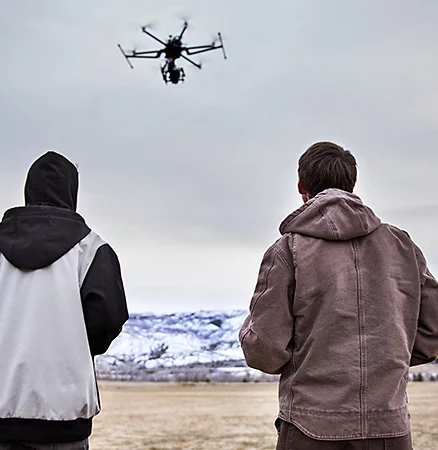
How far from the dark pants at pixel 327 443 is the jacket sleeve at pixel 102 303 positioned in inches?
26.5

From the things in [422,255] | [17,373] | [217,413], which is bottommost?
[217,413]

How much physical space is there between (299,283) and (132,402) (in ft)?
23.8

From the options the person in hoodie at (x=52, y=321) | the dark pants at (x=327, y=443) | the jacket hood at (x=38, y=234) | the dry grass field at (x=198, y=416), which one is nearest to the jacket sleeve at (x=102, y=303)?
the person in hoodie at (x=52, y=321)

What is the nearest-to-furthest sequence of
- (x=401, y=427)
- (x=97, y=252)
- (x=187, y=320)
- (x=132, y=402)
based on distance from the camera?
(x=401, y=427), (x=97, y=252), (x=132, y=402), (x=187, y=320)

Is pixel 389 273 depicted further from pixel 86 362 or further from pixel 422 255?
pixel 86 362

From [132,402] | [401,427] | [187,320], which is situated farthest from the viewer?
[187,320]

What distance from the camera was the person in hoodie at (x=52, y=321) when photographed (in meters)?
2.37

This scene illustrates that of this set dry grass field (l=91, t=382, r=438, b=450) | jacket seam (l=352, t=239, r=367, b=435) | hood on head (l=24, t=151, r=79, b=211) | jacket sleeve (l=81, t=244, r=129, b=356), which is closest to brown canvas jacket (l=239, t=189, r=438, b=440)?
jacket seam (l=352, t=239, r=367, b=435)

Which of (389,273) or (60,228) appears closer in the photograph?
(389,273)

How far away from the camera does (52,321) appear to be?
2.44 meters

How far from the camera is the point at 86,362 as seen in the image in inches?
96.0

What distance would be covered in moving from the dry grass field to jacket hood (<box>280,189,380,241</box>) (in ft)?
13.4

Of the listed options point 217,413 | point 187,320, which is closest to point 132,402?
point 217,413

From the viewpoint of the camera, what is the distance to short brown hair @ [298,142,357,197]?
243cm
